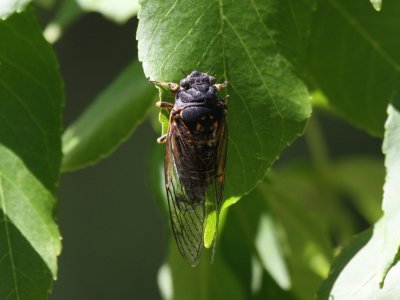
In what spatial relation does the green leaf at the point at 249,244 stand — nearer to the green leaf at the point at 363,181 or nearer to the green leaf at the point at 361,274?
the green leaf at the point at 361,274

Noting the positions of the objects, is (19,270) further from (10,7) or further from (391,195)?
(391,195)

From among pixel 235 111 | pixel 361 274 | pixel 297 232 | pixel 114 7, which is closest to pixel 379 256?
pixel 361 274

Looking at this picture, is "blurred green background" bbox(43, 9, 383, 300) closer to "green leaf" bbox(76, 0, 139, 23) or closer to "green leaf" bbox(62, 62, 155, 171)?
"green leaf" bbox(76, 0, 139, 23)

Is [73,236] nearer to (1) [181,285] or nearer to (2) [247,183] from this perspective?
(1) [181,285]

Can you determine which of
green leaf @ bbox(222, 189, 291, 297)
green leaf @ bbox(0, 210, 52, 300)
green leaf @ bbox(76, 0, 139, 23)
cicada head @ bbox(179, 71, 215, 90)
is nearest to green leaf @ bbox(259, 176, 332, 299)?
green leaf @ bbox(222, 189, 291, 297)

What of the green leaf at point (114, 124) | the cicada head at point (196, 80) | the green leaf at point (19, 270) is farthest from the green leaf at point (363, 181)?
the green leaf at point (19, 270)

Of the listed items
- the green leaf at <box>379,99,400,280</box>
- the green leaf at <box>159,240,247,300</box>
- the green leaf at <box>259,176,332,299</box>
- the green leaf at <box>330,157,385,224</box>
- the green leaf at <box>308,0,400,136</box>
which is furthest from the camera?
the green leaf at <box>330,157,385,224</box>

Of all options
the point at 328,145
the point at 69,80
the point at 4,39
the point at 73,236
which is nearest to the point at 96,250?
the point at 73,236
